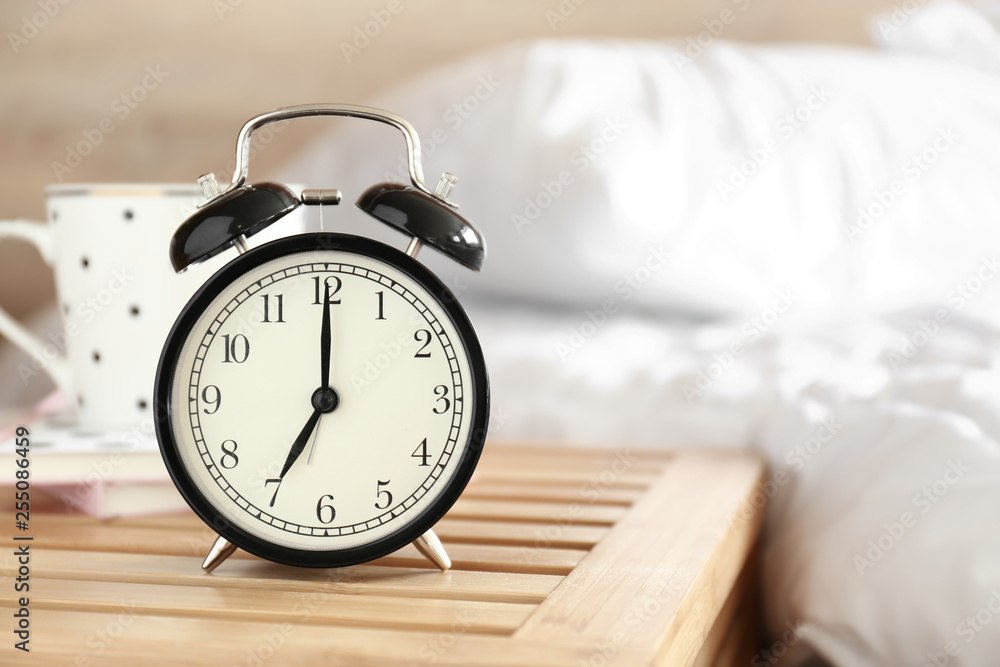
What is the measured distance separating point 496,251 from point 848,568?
60 cm

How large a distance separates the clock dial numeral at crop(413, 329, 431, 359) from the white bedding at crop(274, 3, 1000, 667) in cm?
44

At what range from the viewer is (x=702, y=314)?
1.19 m

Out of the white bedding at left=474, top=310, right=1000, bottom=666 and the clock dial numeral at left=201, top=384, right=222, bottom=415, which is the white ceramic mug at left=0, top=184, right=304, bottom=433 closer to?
the clock dial numeral at left=201, top=384, right=222, bottom=415

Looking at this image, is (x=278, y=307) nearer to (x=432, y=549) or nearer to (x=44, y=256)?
(x=432, y=549)

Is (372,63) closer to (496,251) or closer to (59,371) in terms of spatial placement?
(496,251)

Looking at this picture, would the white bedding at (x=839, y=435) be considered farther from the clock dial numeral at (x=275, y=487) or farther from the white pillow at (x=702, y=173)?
the clock dial numeral at (x=275, y=487)

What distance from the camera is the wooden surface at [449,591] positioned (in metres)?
0.42

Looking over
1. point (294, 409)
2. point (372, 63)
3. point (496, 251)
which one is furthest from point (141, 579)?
point (372, 63)
